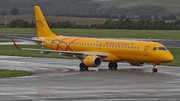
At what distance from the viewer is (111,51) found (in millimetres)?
50375

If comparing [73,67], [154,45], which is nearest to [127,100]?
[154,45]

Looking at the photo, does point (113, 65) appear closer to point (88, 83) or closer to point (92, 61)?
point (92, 61)

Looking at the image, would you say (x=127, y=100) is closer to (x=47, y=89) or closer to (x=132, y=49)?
(x=47, y=89)

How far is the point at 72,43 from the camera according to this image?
53.8 metres

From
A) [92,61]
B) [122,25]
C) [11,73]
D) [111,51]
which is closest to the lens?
[11,73]

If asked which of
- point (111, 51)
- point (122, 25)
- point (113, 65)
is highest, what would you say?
point (111, 51)

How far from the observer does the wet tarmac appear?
3139 cm

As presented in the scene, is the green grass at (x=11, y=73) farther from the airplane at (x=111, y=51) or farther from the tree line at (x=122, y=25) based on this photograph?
the tree line at (x=122, y=25)

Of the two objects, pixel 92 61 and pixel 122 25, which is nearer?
pixel 92 61

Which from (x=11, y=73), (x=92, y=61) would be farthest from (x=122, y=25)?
(x=11, y=73)

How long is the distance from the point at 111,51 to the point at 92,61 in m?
2.55

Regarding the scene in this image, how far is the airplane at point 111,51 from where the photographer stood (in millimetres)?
47828

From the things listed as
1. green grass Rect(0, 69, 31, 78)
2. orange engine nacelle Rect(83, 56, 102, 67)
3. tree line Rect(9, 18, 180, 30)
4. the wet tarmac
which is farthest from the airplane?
tree line Rect(9, 18, 180, 30)

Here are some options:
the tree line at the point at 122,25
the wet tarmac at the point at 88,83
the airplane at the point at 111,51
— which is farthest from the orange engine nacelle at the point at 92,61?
the tree line at the point at 122,25
